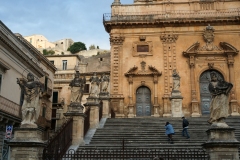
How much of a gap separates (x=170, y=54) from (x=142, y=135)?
38.3ft

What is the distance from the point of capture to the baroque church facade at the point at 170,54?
2430 cm

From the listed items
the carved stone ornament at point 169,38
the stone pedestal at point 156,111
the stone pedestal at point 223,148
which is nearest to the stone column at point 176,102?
the stone pedestal at point 156,111

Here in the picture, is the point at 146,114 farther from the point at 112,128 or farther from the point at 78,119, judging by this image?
the point at 78,119

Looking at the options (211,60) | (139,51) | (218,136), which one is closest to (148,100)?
(139,51)

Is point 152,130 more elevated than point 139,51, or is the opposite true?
point 139,51

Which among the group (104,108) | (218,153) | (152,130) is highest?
(104,108)

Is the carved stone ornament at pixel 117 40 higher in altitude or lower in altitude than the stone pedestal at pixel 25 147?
higher

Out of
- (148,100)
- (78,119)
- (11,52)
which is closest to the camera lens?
(78,119)

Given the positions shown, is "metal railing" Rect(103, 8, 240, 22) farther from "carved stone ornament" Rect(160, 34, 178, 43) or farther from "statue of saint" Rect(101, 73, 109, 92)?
"statue of saint" Rect(101, 73, 109, 92)

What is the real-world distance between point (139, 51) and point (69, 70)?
16756 millimetres

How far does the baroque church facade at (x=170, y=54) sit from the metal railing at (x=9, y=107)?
6.72 meters

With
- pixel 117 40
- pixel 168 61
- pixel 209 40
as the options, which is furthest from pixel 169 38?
pixel 117 40

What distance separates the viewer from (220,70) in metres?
24.6

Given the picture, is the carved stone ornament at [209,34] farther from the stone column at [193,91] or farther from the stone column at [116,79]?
the stone column at [116,79]
